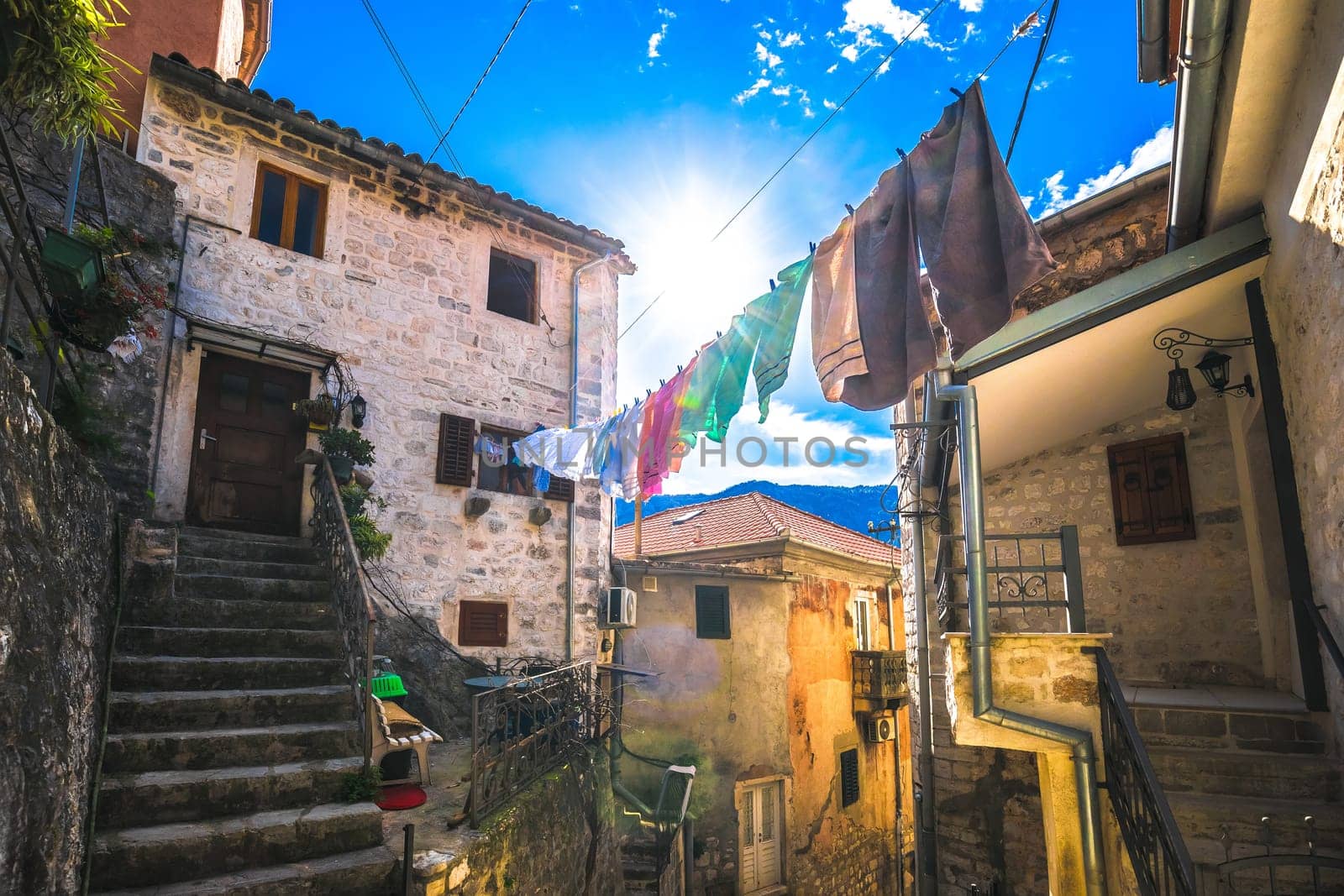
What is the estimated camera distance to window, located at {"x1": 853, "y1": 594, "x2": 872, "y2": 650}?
1728cm

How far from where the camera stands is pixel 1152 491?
23.2 feet

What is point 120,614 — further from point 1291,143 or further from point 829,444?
point 1291,143

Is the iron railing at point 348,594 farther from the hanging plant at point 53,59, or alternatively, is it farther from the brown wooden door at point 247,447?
the hanging plant at point 53,59

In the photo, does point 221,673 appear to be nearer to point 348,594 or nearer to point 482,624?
point 348,594

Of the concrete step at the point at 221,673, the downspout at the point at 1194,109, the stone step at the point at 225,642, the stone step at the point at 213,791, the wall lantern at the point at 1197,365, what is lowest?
the stone step at the point at 213,791

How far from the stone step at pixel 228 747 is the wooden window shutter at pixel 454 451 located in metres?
4.74

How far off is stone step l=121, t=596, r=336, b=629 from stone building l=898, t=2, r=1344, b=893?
520cm

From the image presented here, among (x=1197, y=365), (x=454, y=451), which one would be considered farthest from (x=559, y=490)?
(x=1197, y=365)

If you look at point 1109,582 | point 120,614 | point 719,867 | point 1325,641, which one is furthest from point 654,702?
point 1325,641

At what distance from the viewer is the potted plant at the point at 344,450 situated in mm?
8117

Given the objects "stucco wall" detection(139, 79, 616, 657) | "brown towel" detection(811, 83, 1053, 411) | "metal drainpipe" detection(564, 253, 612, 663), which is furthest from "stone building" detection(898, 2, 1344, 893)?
"stucco wall" detection(139, 79, 616, 657)

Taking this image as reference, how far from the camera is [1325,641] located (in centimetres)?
394

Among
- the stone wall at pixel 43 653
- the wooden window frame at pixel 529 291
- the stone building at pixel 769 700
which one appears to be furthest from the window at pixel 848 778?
the stone wall at pixel 43 653

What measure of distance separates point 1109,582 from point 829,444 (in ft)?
10.1
